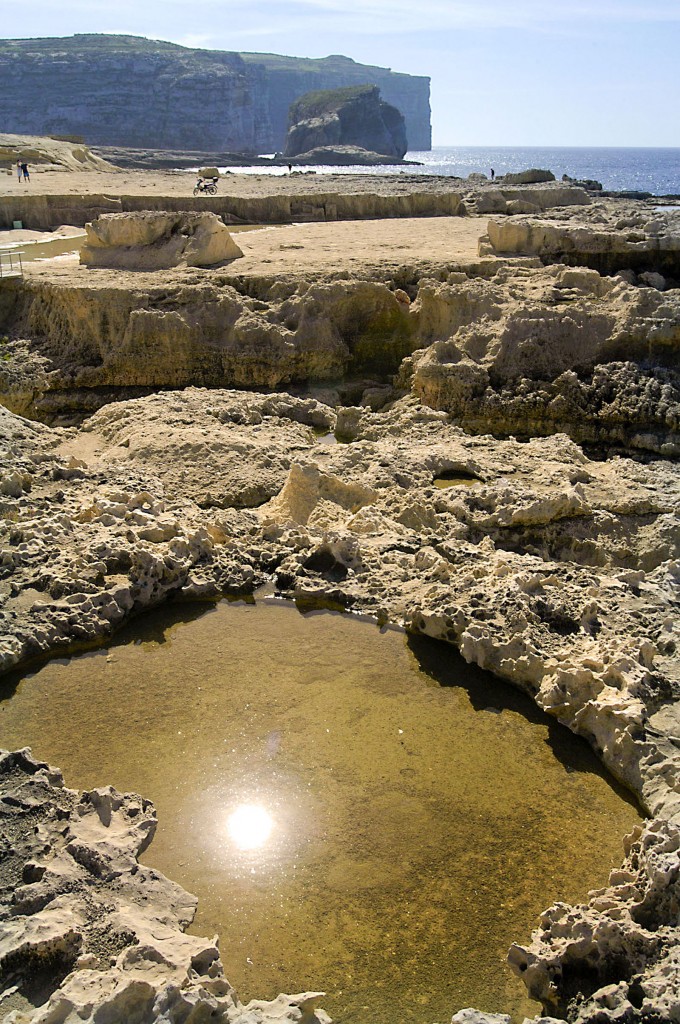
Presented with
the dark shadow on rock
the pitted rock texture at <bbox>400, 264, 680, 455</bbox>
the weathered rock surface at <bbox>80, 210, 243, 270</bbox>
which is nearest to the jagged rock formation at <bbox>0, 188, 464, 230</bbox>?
the weathered rock surface at <bbox>80, 210, 243, 270</bbox>

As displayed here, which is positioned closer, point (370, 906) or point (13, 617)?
point (370, 906)

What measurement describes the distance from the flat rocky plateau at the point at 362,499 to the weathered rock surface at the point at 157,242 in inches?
17.6

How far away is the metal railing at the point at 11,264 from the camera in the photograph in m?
12.5

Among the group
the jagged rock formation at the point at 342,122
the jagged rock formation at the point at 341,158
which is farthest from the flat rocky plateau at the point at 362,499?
the jagged rock formation at the point at 342,122

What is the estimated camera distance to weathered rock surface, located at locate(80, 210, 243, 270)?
41.8 ft

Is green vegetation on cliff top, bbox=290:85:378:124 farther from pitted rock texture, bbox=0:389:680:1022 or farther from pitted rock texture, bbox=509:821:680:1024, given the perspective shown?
pitted rock texture, bbox=509:821:680:1024

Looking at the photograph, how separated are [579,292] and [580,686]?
7.08 meters

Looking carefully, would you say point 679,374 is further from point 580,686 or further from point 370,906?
point 370,906

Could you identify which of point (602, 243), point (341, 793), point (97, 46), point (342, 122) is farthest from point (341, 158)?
point (341, 793)

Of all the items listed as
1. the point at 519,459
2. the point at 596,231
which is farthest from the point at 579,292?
the point at 519,459

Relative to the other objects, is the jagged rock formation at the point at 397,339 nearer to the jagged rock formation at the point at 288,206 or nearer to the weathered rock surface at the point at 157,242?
the weathered rock surface at the point at 157,242

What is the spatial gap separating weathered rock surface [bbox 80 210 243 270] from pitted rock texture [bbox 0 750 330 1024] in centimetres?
978

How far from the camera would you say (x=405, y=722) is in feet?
16.3

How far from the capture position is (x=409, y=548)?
658 cm
